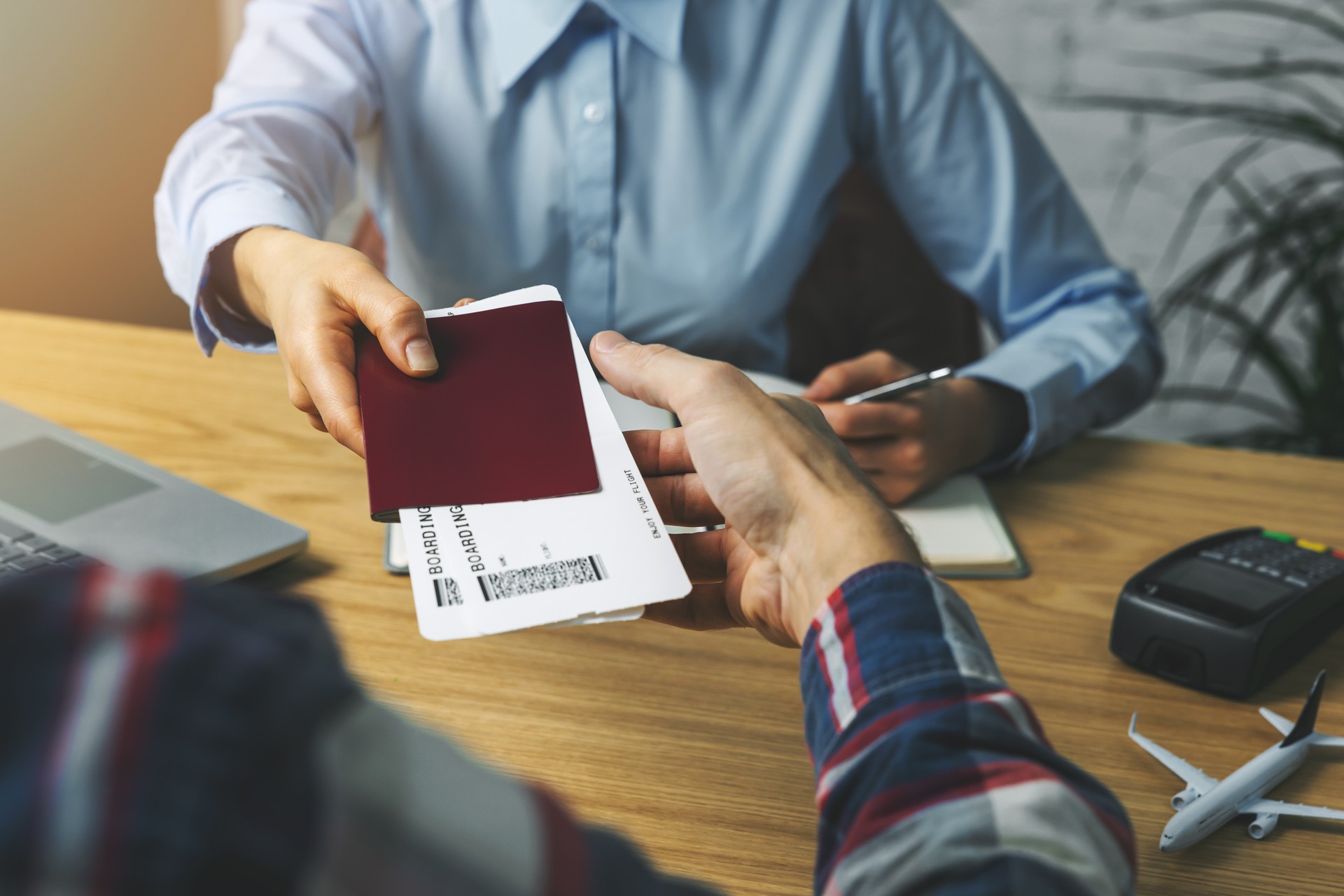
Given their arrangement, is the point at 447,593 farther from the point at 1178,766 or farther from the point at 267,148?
the point at 267,148

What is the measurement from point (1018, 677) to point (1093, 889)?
309 mm

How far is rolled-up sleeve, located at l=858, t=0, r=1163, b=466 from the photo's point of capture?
40.5 inches

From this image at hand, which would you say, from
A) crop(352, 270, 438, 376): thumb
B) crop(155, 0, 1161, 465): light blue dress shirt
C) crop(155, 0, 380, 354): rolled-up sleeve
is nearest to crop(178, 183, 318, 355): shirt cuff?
crop(155, 0, 380, 354): rolled-up sleeve

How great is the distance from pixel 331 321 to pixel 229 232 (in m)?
0.23

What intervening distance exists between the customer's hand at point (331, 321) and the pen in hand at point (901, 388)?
344 mm

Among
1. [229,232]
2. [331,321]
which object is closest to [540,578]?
[331,321]

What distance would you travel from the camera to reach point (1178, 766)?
1.74ft

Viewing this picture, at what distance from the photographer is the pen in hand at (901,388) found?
72cm

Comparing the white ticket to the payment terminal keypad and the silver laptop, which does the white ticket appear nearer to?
the silver laptop

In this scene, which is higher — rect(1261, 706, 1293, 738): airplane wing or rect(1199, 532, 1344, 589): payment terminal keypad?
rect(1199, 532, 1344, 589): payment terminal keypad

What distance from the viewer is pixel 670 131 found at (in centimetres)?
103

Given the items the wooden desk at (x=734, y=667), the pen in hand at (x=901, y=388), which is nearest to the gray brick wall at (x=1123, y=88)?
the wooden desk at (x=734, y=667)

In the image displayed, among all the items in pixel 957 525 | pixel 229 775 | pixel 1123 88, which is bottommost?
pixel 957 525

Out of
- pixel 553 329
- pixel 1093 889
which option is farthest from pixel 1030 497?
pixel 1093 889
